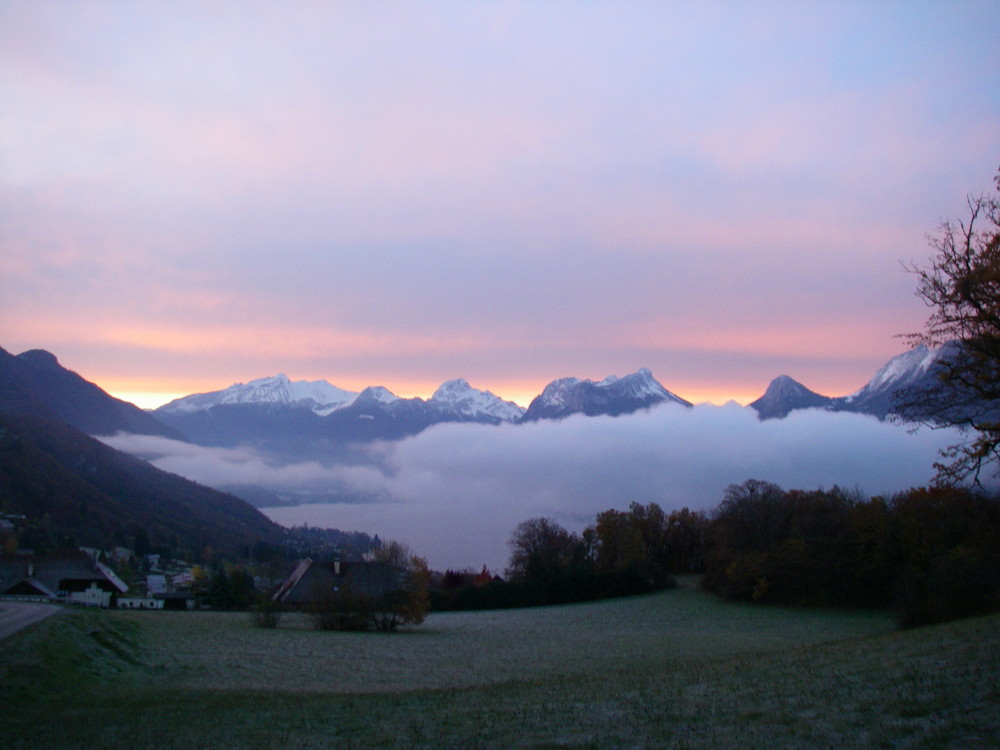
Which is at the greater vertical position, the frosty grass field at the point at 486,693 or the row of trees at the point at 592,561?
the frosty grass field at the point at 486,693

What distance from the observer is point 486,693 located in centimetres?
1773

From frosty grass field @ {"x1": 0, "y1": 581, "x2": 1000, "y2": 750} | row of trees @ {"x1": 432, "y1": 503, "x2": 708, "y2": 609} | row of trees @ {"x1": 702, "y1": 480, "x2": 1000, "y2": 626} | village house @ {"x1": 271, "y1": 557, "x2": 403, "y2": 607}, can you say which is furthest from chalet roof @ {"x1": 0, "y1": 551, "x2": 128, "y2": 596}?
row of trees @ {"x1": 702, "y1": 480, "x2": 1000, "y2": 626}

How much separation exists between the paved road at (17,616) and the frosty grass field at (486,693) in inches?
36.4

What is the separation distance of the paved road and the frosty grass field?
93cm

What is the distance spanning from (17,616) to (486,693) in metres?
25.7

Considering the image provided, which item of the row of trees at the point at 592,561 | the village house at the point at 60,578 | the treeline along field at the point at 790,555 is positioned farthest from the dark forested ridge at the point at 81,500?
the treeline along field at the point at 790,555

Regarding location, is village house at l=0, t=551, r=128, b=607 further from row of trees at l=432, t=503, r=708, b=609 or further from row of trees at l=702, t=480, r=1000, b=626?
row of trees at l=702, t=480, r=1000, b=626

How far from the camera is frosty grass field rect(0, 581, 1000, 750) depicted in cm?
1120

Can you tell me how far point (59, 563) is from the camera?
76.9 m

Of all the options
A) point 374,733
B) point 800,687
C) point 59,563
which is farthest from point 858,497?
point 59,563

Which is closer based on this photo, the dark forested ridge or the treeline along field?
the treeline along field

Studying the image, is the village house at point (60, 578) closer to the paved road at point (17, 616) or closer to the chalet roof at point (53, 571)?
the chalet roof at point (53, 571)

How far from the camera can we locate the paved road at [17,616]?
87.6ft

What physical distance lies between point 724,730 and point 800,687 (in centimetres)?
395
